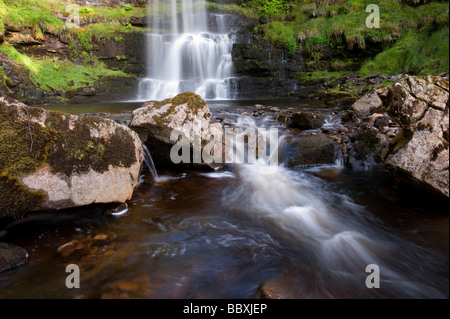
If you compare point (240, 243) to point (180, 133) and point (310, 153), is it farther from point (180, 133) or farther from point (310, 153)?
point (310, 153)

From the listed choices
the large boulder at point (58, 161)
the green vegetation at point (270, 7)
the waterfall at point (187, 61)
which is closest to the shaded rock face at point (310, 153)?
the large boulder at point (58, 161)

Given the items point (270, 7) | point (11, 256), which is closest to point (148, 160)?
point (11, 256)

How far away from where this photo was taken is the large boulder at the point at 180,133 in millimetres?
4809

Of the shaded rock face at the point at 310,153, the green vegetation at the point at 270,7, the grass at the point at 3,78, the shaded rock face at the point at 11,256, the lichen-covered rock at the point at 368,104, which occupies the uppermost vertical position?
the green vegetation at the point at 270,7

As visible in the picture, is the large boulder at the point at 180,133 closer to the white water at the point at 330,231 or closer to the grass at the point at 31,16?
the white water at the point at 330,231

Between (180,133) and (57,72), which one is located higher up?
(57,72)

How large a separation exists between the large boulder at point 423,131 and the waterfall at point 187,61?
1185 centimetres

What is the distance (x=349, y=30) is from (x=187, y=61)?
1022 cm

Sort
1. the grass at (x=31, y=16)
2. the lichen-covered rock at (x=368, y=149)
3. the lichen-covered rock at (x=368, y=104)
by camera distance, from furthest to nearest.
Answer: the grass at (x=31, y=16)
the lichen-covered rock at (x=368, y=104)
the lichen-covered rock at (x=368, y=149)

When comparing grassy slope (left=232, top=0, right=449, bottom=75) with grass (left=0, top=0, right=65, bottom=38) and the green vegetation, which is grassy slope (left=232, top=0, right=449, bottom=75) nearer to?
the green vegetation

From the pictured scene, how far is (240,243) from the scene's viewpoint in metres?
3.12

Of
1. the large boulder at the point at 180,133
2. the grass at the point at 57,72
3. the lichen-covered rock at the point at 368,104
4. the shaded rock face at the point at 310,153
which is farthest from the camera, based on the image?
the grass at the point at 57,72

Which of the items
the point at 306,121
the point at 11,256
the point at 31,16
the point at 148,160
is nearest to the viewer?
the point at 11,256

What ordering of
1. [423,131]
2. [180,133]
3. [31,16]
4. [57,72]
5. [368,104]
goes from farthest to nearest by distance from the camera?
1. [31,16]
2. [57,72]
3. [368,104]
4. [180,133]
5. [423,131]
